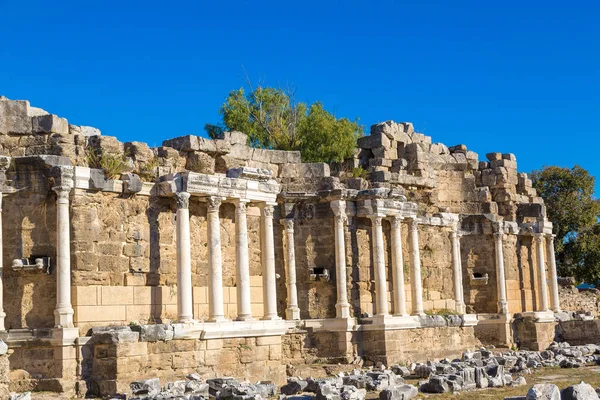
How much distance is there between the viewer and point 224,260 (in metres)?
20.3

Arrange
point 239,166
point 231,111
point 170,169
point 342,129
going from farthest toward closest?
point 231,111 < point 342,129 < point 239,166 < point 170,169

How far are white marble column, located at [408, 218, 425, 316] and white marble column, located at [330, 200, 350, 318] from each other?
8.72 ft

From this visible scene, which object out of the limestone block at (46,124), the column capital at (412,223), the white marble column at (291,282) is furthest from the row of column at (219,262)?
the column capital at (412,223)

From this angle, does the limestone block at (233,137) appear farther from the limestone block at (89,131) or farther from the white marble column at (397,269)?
the white marble column at (397,269)

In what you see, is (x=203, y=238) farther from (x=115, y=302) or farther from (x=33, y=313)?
(x=33, y=313)

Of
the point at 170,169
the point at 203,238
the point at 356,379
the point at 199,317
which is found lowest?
the point at 356,379

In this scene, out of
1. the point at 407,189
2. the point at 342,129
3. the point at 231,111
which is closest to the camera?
the point at 407,189

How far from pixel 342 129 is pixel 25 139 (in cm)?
1641

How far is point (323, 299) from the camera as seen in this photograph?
22.8m

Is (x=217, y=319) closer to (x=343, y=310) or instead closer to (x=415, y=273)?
(x=343, y=310)

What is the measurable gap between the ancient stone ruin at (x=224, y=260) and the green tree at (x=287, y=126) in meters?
4.35

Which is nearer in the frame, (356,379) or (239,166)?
(356,379)

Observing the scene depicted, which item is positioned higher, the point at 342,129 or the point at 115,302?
the point at 342,129

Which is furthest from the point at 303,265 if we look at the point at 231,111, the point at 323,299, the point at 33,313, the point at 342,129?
the point at 231,111
